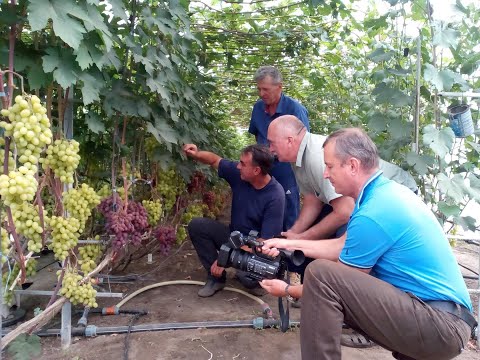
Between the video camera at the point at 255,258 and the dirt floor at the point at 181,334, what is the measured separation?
61 centimetres

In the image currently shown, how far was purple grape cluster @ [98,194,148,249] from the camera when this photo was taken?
3096mm

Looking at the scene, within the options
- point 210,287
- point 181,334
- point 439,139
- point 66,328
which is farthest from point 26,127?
point 439,139

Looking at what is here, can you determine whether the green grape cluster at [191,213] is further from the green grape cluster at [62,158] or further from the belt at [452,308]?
the belt at [452,308]

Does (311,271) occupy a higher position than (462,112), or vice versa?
(462,112)

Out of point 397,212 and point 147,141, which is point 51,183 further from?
point 397,212

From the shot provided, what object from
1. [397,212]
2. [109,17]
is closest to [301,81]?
[109,17]

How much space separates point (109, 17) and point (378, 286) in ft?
7.85

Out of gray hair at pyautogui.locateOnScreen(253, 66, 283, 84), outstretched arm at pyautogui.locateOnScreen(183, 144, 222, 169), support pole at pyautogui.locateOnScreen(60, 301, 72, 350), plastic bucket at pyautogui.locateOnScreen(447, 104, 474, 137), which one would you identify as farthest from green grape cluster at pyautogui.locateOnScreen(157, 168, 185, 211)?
plastic bucket at pyautogui.locateOnScreen(447, 104, 474, 137)

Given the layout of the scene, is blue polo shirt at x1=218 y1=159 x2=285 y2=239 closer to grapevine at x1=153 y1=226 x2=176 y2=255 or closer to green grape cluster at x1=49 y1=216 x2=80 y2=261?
grapevine at x1=153 y1=226 x2=176 y2=255

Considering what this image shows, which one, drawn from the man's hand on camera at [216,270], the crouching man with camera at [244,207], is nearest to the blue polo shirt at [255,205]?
the crouching man with camera at [244,207]

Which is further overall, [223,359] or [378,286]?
[223,359]

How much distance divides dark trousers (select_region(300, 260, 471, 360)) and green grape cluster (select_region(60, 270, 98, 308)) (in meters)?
1.55

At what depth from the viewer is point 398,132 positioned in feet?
11.9

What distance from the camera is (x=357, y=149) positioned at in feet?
7.59
